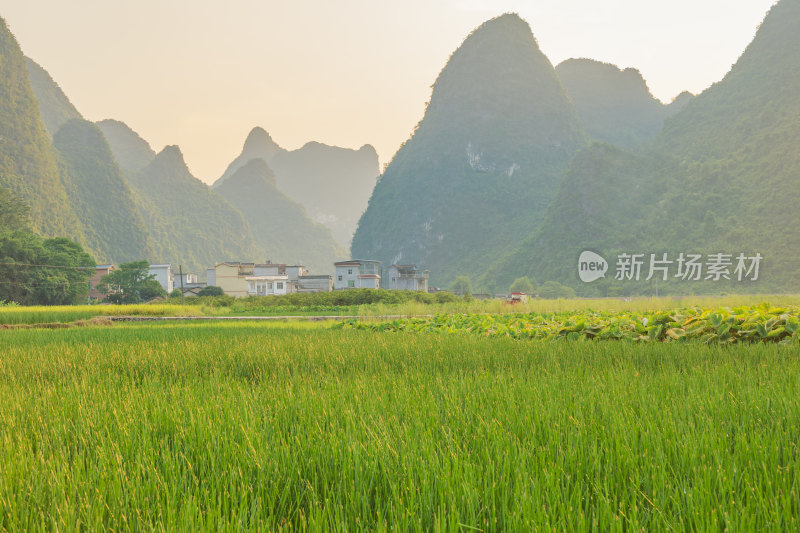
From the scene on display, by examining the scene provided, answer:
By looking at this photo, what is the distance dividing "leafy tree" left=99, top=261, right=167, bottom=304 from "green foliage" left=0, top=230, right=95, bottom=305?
16.0 feet

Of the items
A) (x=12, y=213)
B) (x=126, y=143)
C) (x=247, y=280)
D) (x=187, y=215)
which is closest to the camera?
(x=12, y=213)

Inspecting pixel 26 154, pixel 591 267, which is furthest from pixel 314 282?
pixel 26 154

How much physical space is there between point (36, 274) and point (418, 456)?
3993 cm

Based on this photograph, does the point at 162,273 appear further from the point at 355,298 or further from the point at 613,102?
the point at 613,102

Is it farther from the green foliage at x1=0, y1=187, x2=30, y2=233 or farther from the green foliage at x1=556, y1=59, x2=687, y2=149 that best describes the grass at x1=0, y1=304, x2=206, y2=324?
the green foliage at x1=556, y1=59, x2=687, y2=149

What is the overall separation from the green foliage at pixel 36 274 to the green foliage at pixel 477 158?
69094 millimetres

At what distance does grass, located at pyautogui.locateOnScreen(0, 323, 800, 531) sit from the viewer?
1.28 metres

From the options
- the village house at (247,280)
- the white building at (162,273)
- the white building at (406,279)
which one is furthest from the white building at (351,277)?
the white building at (162,273)

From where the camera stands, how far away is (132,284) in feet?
135

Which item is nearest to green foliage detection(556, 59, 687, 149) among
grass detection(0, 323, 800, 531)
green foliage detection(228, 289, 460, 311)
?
green foliage detection(228, 289, 460, 311)

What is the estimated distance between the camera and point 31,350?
20.8 ft

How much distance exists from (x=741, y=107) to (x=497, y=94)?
56.7 m

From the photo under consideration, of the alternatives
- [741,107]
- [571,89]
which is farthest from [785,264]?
[571,89]

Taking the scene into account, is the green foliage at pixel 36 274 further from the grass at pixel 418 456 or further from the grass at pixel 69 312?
the grass at pixel 418 456
